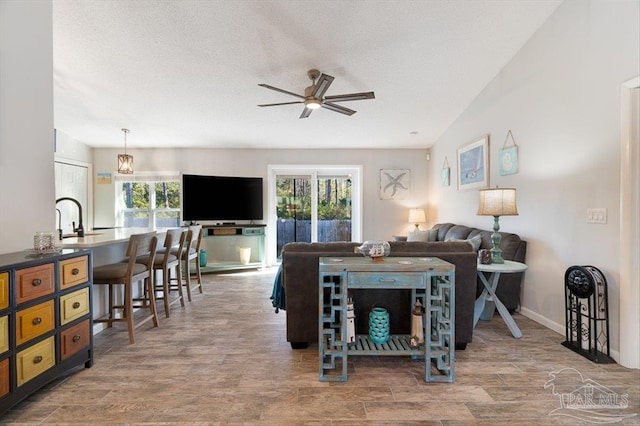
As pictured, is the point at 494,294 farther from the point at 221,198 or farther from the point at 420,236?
the point at 221,198

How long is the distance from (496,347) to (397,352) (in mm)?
1016

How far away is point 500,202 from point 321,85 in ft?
6.77

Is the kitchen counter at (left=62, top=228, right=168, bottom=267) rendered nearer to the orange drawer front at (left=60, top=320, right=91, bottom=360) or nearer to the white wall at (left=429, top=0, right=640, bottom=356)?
the orange drawer front at (left=60, top=320, right=91, bottom=360)

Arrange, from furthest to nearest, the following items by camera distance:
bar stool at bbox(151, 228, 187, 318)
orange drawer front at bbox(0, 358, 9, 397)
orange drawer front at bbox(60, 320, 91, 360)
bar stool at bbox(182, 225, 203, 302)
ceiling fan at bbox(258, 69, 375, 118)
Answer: bar stool at bbox(182, 225, 203, 302) < bar stool at bbox(151, 228, 187, 318) < ceiling fan at bbox(258, 69, 375, 118) < orange drawer front at bbox(60, 320, 91, 360) < orange drawer front at bbox(0, 358, 9, 397)

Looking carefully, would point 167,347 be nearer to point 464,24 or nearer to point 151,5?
point 151,5

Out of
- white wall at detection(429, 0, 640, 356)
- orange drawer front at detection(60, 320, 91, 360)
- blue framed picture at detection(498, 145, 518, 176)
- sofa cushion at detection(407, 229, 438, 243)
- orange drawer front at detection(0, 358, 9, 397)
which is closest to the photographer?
orange drawer front at detection(0, 358, 9, 397)

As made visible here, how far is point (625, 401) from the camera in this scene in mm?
1788

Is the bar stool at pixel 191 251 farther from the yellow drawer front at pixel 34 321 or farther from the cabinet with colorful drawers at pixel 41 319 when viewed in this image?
the yellow drawer front at pixel 34 321

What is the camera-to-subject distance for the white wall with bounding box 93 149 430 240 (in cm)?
600

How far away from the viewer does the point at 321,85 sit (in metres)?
2.93

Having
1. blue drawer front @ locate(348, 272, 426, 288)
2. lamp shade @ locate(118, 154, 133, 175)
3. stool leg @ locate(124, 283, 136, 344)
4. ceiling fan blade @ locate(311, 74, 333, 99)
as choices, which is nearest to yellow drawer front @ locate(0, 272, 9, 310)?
stool leg @ locate(124, 283, 136, 344)

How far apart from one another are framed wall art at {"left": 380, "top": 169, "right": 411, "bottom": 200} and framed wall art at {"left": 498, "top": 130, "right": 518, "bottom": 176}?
8.09 ft

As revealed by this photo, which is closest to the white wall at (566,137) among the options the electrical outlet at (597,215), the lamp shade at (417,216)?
the electrical outlet at (597,215)

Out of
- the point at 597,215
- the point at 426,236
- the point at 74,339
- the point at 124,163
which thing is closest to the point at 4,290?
the point at 74,339
